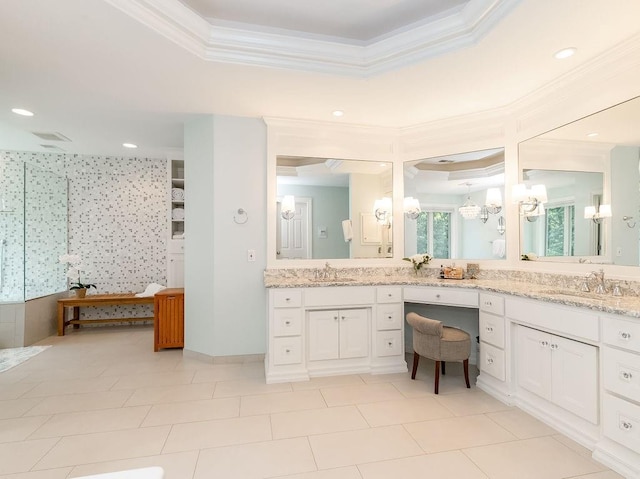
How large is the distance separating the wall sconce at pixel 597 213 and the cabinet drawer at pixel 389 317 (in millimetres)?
1679

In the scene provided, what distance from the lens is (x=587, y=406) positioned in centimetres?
193

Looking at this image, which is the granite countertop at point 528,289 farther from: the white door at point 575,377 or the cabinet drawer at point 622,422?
the cabinet drawer at point 622,422

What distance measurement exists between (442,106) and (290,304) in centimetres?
238

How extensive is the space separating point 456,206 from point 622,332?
1.98m

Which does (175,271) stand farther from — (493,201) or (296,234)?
(493,201)

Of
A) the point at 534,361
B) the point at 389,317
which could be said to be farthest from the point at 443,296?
the point at 534,361

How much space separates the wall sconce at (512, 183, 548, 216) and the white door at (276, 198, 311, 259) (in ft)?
6.77

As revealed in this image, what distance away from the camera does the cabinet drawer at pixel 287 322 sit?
291 cm

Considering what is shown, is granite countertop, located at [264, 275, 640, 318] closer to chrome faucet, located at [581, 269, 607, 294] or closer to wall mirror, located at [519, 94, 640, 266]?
chrome faucet, located at [581, 269, 607, 294]

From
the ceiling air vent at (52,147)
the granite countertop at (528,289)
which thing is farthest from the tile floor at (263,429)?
the ceiling air vent at (52,147)

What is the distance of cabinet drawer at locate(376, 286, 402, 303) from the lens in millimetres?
3105

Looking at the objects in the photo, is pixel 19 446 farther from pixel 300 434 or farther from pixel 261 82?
pixel 261 82

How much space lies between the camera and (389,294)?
3121mm

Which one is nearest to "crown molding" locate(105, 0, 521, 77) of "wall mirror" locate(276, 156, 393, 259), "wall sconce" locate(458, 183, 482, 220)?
"wall mirror" locate(276, 156, 393, 259)
